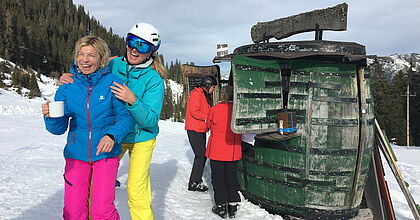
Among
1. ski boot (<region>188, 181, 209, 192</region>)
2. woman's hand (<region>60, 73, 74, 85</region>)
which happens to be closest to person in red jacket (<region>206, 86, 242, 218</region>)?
ski boot (<region>188, 181, 209, 192</region>)

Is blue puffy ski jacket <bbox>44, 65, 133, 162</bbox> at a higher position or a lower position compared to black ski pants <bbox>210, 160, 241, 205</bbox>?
higher

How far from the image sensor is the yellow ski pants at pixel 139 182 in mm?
2459

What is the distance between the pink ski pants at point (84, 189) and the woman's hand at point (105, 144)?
21cm

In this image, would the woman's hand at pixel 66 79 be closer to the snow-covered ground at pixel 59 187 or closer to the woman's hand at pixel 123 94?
the woman's hand at pixel 123 94

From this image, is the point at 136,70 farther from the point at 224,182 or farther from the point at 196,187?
the point at 196,187

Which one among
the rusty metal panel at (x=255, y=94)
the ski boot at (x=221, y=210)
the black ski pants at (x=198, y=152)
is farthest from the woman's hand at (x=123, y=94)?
the black ski pants at (x=198, y=152)

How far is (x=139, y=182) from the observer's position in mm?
2488

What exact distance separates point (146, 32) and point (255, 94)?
166 cm

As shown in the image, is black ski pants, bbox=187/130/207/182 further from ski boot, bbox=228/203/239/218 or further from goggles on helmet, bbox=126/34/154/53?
goggles on helmet, bbox=126/34/154/53

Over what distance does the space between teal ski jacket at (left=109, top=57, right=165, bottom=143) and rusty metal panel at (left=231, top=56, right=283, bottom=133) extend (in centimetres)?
118

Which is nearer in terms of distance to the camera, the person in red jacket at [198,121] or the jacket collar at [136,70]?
the jacket collar at [136,70]

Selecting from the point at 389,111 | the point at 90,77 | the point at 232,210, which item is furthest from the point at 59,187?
the point at 389,111

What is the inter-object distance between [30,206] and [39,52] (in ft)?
238

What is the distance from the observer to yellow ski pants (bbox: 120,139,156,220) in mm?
2459
